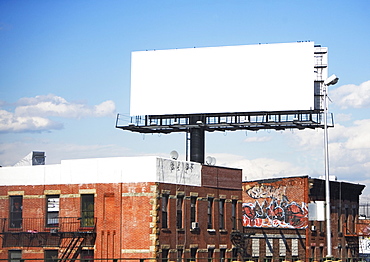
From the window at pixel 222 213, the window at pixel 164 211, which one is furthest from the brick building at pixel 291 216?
the window at pixel 164 211

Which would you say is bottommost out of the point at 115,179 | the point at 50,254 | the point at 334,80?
the point at 50,254

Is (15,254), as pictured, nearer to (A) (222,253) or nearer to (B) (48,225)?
(B) (48,225)

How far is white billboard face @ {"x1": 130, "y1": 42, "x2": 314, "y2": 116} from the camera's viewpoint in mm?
59781

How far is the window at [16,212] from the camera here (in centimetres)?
4538

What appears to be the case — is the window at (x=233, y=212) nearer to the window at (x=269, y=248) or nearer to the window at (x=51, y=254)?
the window at (x=269, y=248)

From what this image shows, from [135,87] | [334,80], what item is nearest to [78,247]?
[334,80]

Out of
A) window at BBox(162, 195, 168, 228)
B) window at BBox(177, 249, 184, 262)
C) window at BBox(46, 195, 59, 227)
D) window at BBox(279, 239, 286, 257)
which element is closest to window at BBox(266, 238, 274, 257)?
window at BBox(279, 239, 286, 257)

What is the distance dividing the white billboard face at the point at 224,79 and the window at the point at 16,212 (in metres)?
19.1

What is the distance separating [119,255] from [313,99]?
81.7ft

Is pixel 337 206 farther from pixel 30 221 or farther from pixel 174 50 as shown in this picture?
pixel 30 221

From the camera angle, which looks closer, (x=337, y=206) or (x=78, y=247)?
(x=78, y=247)

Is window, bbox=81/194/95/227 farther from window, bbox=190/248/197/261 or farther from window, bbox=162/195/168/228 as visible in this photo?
window, bbox=190/248/197/261

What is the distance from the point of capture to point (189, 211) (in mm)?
45406

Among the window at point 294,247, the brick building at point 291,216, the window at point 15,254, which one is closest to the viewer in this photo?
the window at point 15,254
